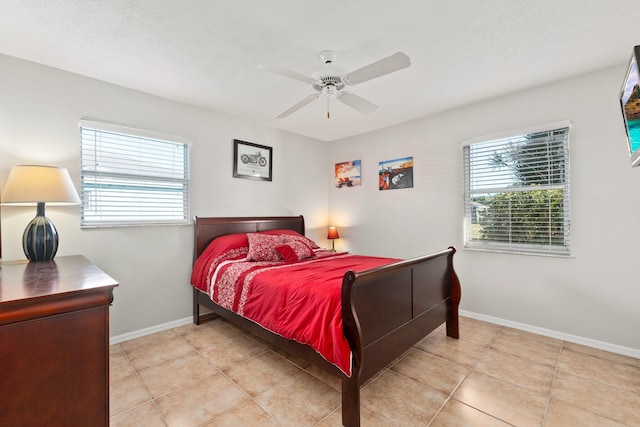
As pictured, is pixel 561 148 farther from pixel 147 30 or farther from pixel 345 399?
pixel 147 30

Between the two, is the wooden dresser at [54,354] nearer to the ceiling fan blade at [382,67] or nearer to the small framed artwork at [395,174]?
the ceiling fan blade at [382,67]

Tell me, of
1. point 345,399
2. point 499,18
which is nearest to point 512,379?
point 345,399

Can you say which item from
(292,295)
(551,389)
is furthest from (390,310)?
(551,389)

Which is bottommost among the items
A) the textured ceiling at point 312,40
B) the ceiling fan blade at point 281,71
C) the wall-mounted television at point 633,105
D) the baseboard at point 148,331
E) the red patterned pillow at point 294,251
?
the baseboard at point 148,331

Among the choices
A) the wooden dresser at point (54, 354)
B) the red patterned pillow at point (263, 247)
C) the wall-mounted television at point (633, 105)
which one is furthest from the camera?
the red patterned pillow at point (263, 247)

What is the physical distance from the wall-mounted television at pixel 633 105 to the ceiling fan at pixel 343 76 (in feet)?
3.46

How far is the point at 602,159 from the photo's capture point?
2.62 metres

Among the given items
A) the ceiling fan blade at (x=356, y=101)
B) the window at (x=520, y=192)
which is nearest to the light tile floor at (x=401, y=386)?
the window at (x=520, y=192)

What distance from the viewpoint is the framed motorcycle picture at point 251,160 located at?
3762mm

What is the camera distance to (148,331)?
9.91ft

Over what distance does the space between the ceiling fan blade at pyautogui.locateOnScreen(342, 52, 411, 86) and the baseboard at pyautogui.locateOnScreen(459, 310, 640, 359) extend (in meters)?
2.94

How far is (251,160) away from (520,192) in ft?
10.7

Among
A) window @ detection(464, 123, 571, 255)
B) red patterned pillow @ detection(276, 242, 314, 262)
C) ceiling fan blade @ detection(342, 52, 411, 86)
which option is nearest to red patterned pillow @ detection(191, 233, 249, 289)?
red patterned pillow @ detection(276, 242, 314, 262)

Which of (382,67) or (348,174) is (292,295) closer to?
(382,67)
